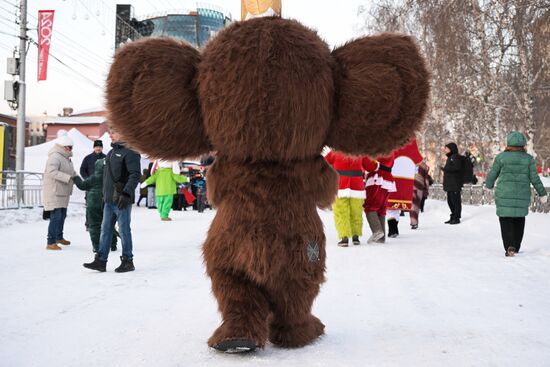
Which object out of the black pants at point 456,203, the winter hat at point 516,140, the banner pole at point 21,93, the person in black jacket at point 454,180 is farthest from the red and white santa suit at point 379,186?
the banner pole at point 21,93

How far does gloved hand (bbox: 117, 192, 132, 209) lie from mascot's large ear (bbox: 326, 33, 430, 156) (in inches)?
143

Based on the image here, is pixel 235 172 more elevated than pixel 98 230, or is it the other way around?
pixel 235 172

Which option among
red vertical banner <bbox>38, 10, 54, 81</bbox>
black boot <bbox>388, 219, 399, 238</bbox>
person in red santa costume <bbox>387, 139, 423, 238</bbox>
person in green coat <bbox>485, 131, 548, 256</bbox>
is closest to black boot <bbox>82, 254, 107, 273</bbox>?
person in green coat <bbox>485, 131, 548, 256</bbox>

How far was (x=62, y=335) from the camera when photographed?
3859 mm

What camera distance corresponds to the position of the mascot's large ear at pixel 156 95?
10.8ft

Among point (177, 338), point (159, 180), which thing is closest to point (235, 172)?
point (177, 338)

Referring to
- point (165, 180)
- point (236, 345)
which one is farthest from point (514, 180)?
point (165, 180)

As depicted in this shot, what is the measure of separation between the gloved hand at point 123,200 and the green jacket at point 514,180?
480cm

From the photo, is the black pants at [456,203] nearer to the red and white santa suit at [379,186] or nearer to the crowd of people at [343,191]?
the crowd of people at [343,191]

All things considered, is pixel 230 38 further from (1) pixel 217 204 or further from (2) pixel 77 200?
(2) pixel 77 200

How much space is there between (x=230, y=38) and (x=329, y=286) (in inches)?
117

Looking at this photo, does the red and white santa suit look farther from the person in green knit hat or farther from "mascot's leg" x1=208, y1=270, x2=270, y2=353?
the person in green knit hat

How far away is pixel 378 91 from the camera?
3309 mm

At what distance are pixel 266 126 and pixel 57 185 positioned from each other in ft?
22.2
